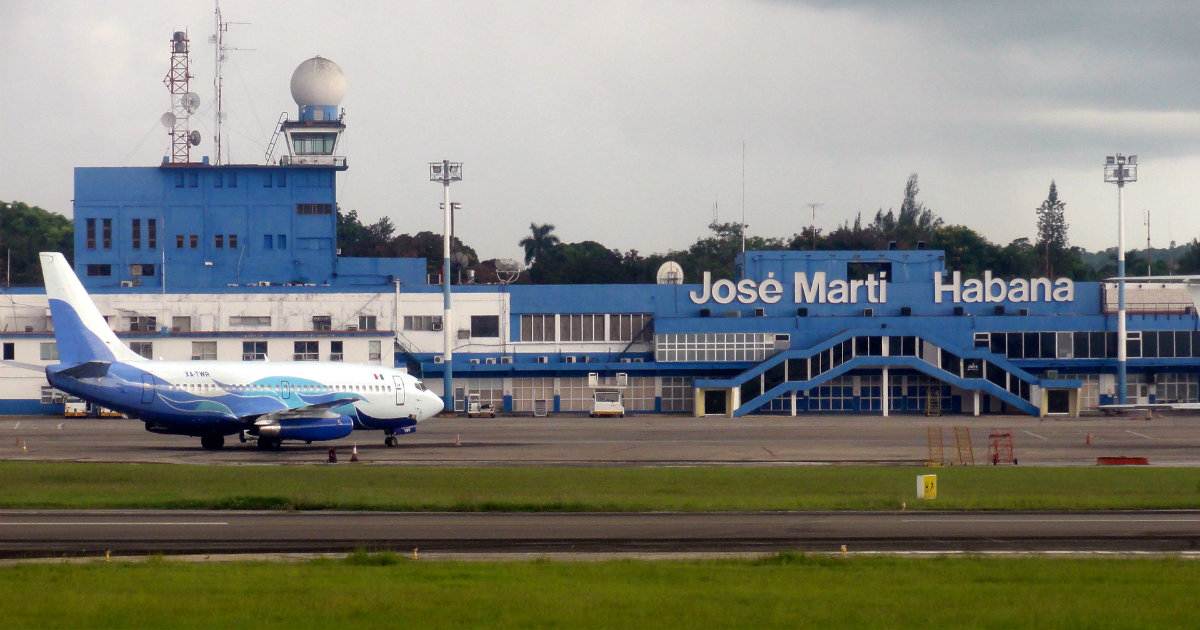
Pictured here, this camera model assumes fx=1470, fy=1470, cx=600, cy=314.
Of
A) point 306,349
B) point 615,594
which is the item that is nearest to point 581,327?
point 306,349

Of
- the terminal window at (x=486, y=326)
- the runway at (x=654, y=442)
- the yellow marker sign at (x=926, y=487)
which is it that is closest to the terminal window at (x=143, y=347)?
the runway at (x=654, y=442)

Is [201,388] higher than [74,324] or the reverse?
the reverse

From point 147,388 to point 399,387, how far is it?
12935 millimetres

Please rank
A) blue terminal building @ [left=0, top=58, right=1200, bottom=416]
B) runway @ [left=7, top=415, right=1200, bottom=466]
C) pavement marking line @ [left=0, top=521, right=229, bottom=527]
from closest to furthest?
pavement marking line @ [left=0, top=521, right=229, bottom=527] < runway @ [left=7, top=415, right=1200, bottom=466] < blue terminal building @ [left=0, top=58, right=1200, bottom=416]

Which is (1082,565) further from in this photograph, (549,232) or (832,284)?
(549,232)

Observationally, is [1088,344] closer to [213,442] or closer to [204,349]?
[204,349]

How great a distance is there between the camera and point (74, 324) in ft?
210

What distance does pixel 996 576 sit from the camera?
25969 mm

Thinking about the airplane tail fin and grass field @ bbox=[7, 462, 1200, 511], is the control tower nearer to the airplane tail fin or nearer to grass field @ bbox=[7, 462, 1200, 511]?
the airplane tail fin

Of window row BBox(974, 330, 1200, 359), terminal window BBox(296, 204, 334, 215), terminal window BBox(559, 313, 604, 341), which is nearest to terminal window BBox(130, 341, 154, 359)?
terminal window BBox(296, 204, 334, 215)

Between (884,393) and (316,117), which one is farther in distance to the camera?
(316,117)

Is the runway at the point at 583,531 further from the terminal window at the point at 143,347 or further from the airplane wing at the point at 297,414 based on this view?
the terminal window at the point at 143,347

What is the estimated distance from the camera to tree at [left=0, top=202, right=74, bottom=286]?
181m

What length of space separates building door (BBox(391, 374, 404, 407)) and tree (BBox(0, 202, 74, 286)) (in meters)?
120
